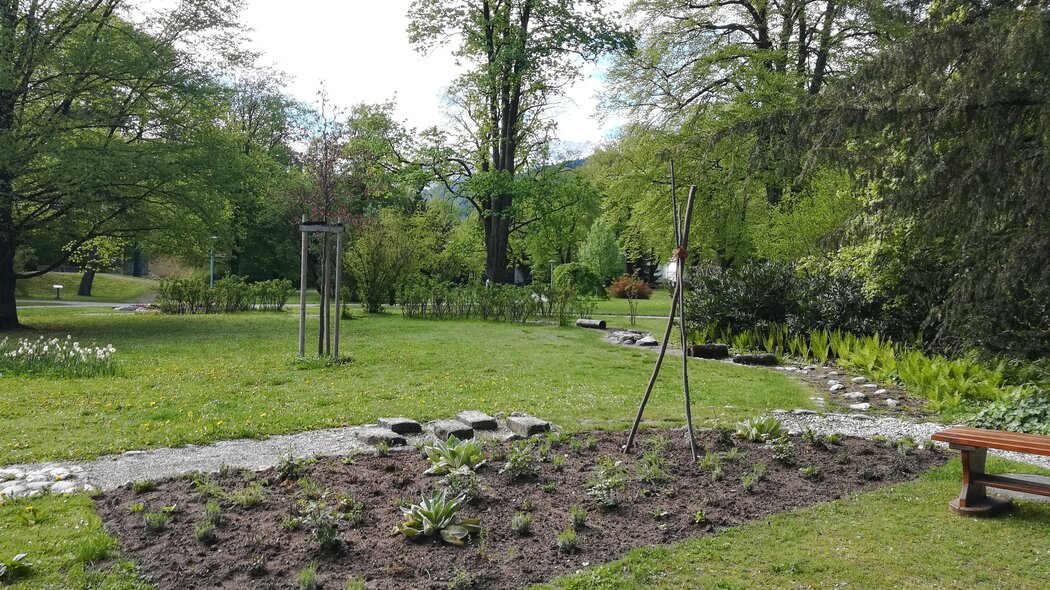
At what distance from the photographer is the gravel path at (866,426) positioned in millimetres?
6424

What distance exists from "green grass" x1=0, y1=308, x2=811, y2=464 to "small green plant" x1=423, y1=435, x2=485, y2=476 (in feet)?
6.34

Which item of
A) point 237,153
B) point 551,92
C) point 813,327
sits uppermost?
point 551,92

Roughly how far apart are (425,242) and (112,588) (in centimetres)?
2661

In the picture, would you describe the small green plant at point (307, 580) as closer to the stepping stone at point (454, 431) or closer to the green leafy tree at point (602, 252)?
the stepping stone at point (454, 431)

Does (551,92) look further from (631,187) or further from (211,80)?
(211,80)

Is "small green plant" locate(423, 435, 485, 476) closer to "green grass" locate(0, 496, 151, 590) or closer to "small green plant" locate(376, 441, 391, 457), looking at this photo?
"small green plant" locate(376, 441, 391, 457)

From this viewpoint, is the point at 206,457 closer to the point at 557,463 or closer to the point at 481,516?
the point at 481,516

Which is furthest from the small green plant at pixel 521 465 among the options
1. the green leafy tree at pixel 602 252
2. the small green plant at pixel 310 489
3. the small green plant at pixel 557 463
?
the green leafy tree at pixel 602 252

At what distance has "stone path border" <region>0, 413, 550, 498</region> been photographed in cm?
482

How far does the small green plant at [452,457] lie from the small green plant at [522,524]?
892 mm

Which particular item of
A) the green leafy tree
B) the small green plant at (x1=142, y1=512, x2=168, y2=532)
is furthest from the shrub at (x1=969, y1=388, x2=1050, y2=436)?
the green leafy tree

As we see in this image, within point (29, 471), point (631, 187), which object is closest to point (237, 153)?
point (631, 187)

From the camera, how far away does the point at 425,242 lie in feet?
96.8

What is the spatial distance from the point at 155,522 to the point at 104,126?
15.2 metres
